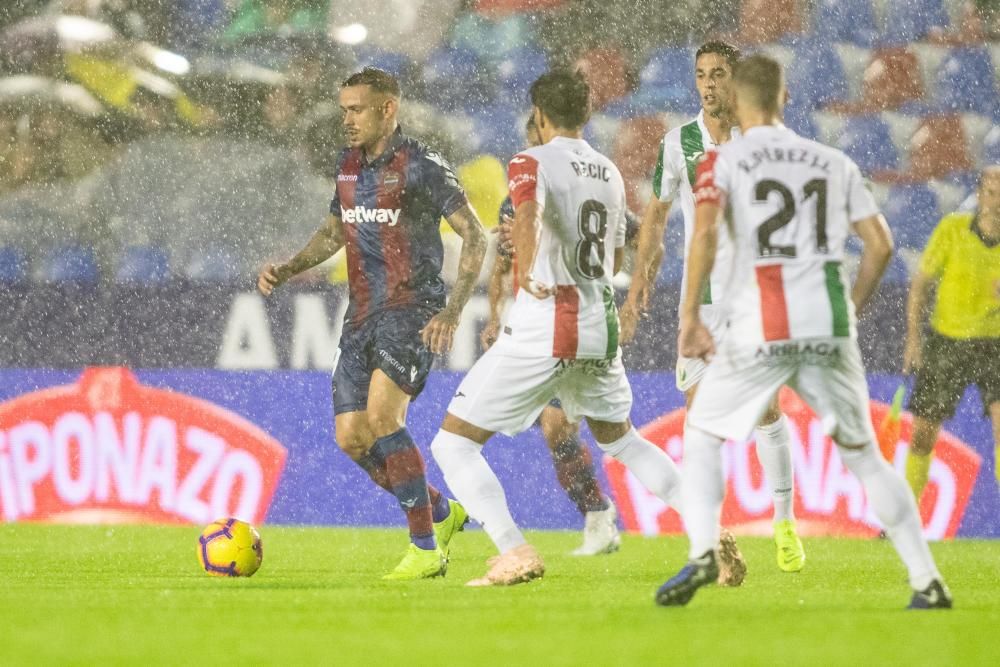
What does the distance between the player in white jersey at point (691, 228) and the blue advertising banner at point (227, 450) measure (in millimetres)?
2700

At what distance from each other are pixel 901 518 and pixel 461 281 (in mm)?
2017

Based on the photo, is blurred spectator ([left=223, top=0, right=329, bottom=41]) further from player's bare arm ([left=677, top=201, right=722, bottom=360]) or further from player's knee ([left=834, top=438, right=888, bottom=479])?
player's knee ([left=834, top=438, right=888, bottom=479])

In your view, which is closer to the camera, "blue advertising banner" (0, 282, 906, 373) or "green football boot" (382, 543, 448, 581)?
"green football boot" (382, 543, 448, 581)

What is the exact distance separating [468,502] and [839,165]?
1709mm

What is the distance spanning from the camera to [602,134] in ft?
37.2

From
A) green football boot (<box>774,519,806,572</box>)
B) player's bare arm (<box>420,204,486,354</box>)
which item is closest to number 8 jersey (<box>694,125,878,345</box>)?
player's bare arm (<box>420,204,486,354</box>)

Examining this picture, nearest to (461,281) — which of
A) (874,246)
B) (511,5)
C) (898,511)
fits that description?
(874,246)

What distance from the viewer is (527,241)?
541 centimetres

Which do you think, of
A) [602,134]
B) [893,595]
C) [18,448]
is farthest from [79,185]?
[893,595]

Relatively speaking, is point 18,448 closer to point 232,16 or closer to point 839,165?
point 232,16

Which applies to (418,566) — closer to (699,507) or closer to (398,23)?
(699,507)

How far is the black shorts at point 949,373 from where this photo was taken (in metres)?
8.61

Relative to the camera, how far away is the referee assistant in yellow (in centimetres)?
863

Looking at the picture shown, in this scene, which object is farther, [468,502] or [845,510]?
[845,510]
